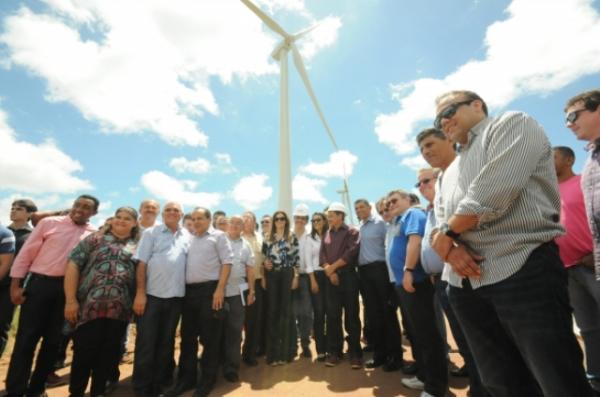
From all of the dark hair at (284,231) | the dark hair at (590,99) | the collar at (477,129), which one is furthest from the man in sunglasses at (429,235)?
the dark hair at (284,231)

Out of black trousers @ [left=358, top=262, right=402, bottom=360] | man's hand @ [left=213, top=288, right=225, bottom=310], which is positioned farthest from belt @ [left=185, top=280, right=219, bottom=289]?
black trousers @ [left=358, top=262, right=402, bottom=360]

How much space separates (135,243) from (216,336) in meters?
1.74

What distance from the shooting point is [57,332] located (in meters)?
3.89

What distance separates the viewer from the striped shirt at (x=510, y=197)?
141cm

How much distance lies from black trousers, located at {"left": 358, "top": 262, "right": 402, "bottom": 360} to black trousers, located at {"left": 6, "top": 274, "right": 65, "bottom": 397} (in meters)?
4.34

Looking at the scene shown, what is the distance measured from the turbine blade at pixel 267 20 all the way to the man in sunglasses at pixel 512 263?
15.7m

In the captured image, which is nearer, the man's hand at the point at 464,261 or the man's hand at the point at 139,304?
the man's hand at the point at 464,261

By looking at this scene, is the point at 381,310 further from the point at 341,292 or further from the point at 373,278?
the point at 341,292

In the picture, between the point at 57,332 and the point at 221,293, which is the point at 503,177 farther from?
the point at 57,332

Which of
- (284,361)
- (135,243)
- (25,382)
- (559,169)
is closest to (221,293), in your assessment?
(135,243)

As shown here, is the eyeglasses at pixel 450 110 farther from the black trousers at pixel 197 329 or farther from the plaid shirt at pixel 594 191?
the black trousers at pixel 197 329

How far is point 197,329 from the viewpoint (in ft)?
14.0

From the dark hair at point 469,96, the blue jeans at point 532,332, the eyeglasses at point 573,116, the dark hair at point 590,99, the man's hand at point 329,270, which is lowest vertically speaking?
the blue jeans at point 532,332

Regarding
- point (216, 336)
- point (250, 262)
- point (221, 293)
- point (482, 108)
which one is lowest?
point (216, 336)
